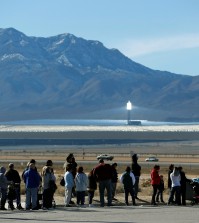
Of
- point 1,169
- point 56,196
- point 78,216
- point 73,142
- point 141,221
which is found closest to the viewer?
point 141,221

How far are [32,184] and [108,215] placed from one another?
2949 millimetres

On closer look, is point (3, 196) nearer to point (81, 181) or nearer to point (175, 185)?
point (81, 181)

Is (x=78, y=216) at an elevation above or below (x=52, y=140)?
below

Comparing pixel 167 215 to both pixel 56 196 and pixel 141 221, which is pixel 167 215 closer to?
pixel 141 221

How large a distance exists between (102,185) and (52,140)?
137 metres

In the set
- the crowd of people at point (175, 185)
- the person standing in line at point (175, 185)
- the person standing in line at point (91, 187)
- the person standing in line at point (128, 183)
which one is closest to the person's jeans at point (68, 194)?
the person standing in line at point (91, 187)

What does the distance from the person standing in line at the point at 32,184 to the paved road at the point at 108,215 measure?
517 mm

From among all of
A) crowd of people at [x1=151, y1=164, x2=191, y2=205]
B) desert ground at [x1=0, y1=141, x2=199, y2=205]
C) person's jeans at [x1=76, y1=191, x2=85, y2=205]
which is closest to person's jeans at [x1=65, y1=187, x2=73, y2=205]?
person's jeans at [x1=76, y1=191, x2=85, y2=205]

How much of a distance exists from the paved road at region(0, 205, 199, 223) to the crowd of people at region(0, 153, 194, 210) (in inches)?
25.9

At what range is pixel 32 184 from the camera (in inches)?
934

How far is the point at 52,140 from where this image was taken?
16162 cm

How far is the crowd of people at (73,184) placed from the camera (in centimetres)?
2383

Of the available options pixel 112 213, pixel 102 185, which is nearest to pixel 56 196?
pixel 102 185

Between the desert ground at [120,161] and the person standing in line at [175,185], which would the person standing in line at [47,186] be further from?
the person standing in line at [175,185]
